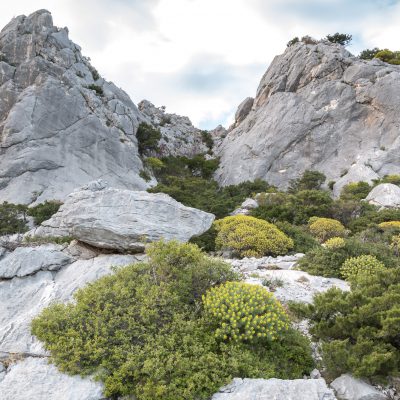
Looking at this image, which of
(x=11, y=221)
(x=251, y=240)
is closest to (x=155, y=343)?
(x=251, y=240)

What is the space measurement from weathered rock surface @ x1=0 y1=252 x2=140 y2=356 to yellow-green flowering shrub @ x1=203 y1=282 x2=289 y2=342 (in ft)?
9.76

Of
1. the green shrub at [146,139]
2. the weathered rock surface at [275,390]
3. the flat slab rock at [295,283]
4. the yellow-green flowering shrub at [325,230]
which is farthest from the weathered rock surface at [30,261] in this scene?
the green shrub at [146,139]

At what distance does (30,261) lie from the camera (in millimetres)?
8609

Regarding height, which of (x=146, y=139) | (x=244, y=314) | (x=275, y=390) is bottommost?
(x=275, y=390)

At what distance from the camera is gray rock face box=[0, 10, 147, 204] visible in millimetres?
33844

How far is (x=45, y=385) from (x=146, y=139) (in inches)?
1671

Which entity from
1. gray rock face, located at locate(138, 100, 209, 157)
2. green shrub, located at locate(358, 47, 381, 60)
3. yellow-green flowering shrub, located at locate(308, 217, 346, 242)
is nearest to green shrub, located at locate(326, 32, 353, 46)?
green shrub, located at locate(358, 47, 381, 60)

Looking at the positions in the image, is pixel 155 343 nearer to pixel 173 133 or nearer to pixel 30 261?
pixel 30 261

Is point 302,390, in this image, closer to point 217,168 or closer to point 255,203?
point 255,203

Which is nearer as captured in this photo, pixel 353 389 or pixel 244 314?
pixel 353 389

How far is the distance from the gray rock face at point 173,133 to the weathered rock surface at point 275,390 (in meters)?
44.4

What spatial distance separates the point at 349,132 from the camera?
4441cm

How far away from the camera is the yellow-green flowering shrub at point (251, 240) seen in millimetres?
13633

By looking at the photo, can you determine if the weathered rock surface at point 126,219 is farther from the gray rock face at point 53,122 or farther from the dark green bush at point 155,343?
the gray rock face at point 53,122
